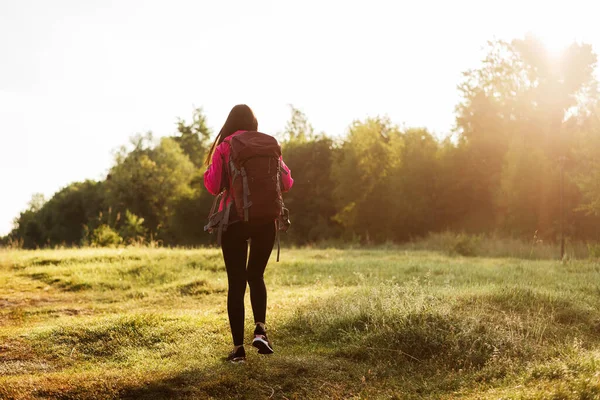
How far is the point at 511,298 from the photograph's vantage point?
8.21 meters

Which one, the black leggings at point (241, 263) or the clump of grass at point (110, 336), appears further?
the clump of grass at point (110, 336)

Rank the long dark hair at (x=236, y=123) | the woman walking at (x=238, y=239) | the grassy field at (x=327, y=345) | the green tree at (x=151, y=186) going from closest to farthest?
the grassy field at (x=327, y=345) < the woman walking at (x=238, y=239) < the long dark hair at (x=236, y=123) < the green tree at (x=151, y=186)

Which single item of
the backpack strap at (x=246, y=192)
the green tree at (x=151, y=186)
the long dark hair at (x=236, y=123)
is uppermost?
the green tree at (x=151, y=186)

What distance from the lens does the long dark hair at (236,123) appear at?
19.1 ft

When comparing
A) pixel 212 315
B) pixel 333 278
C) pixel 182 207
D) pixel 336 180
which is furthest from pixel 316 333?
pixel 182 207

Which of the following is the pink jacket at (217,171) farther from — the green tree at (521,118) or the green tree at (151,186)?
the green tree at (151,186)

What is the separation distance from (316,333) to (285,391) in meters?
2.21

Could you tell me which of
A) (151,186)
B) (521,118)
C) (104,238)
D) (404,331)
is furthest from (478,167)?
(151,186)

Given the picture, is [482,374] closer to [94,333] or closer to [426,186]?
[94,333]

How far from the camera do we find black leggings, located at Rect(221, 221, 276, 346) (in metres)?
5.52

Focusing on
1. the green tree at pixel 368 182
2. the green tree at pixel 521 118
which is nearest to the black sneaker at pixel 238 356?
the green tree at pixel 521 118

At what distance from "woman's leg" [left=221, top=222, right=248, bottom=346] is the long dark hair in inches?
34.3

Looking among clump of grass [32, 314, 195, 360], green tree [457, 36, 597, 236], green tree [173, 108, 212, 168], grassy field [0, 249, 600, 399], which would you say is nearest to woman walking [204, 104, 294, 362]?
grassy field [0, 249, 600, 399]

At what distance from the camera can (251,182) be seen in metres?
5.48
